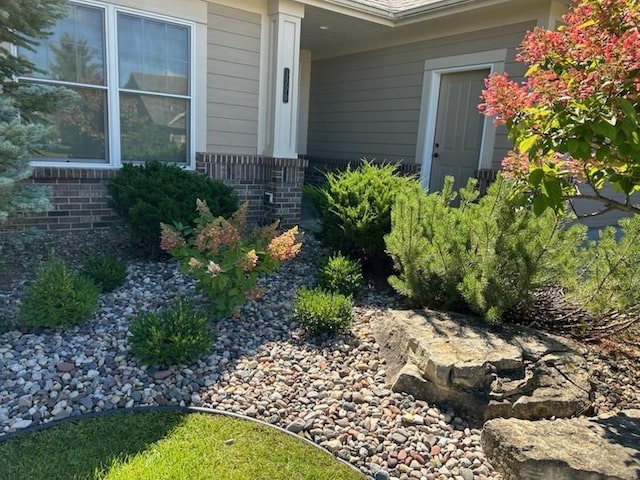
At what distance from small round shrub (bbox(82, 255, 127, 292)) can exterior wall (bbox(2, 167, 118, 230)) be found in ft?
5.76

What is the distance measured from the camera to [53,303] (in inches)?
120

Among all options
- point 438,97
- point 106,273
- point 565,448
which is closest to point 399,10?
point 438,97

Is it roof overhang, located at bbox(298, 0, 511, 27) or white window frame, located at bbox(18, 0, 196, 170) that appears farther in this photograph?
roof overhang, located at bbox(298, 0, 511, 27)

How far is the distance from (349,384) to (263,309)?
115 centimetres

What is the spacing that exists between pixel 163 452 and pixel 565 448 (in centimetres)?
185

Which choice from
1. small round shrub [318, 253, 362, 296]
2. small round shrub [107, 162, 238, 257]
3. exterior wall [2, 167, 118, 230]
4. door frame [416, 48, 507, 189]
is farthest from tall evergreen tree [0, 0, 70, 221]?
door frame [416, 48, 507, 189]

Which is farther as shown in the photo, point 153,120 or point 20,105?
point 153,120

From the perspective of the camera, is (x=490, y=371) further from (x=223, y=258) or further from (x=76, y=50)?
(x=76, y=50)

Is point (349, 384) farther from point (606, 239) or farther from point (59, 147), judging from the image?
point (59, 147)

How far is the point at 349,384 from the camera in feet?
9.32

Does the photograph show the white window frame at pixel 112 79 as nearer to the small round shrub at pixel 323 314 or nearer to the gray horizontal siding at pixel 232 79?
the gray horizontal siding at pixel 232 79

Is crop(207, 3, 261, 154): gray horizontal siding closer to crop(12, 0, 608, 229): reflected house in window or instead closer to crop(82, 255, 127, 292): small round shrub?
crop(12, 0, 608, 229): reflected house in window

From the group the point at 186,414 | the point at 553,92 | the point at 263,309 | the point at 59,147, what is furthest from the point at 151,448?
the point at 59,147

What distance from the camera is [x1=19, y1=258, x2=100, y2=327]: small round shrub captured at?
3.05 m
